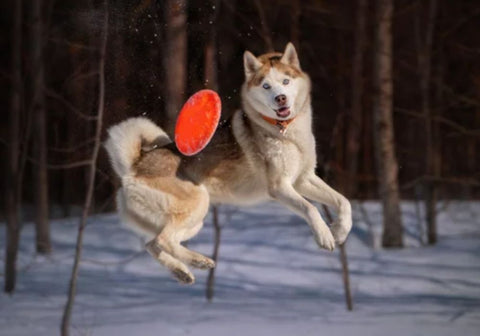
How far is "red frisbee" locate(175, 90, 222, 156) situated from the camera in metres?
3.40

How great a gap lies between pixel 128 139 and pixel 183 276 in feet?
3.13

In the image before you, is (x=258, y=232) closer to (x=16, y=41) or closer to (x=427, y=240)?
(x=427, y=240)

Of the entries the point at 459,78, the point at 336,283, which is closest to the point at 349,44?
the point at 459,78

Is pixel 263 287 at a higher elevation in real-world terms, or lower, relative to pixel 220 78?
lower

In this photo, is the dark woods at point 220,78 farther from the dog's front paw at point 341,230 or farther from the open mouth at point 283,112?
the dog's front paw at point 341,230

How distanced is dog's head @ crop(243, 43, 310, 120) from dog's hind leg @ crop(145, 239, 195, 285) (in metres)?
1.11

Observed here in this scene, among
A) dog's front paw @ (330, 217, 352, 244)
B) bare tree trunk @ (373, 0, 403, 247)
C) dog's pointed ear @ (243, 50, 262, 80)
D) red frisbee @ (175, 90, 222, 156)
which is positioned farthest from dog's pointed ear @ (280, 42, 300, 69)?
bare tree trunk @ (373, 0, 403, 247)

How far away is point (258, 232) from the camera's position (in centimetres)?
1861

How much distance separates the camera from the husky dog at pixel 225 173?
12.8 feet

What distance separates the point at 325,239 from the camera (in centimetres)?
375

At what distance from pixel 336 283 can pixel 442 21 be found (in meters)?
9.63

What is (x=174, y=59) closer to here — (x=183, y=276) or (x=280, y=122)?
(x=280, y=122)

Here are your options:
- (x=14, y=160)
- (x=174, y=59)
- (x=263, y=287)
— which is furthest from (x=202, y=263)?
(x=263, y=287)

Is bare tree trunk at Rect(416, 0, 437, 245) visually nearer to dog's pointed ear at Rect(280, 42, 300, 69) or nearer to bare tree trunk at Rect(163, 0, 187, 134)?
bare tree trunk at Rect(163, 0, 187, 134)
